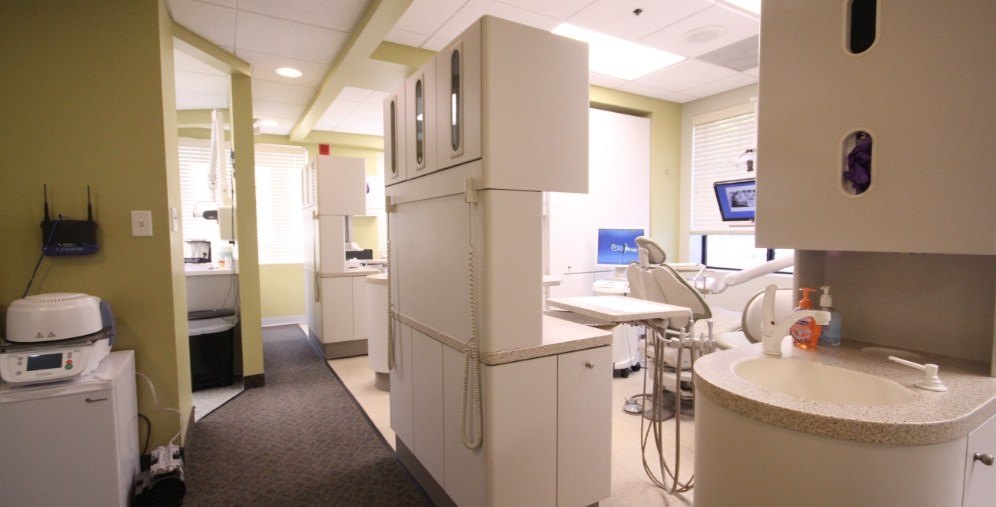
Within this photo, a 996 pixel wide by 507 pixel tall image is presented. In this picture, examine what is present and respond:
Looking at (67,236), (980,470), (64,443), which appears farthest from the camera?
(67,236)

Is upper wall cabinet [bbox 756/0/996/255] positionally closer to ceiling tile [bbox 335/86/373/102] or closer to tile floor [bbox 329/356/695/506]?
tile floor [bbox 329/356/695/506]

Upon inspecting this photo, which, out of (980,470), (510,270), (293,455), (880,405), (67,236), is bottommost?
(293,455)

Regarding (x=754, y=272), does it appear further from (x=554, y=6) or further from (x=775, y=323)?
(x=554, y=6)

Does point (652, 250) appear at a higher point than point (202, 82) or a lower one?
lower

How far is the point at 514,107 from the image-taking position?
5.54 ft

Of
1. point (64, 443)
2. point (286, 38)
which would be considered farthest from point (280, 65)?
point (64, 443)

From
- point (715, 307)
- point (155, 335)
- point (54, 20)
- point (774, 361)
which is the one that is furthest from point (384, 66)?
point (715, 307)

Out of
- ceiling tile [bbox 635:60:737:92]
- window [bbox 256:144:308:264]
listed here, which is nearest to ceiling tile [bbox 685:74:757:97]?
ceiling tile [bbox 635:60:737:92]

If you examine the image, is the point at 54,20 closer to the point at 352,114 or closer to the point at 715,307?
the point at 352,114

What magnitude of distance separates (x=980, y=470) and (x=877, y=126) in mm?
895

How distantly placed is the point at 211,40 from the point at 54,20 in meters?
1.25

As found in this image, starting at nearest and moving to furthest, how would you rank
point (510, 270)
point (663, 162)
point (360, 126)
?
1. point (510, 270)
2. point (663, 162)
3. point (360, 126)

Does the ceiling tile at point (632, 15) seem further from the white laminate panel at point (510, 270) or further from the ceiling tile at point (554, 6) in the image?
the white laminate panel at point (510, 270)

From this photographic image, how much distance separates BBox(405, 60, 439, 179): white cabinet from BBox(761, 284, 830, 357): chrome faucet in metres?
1.41
